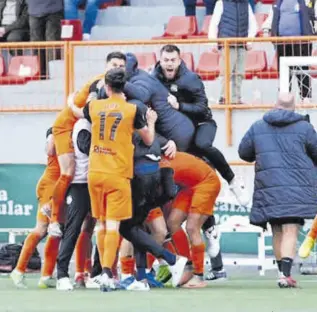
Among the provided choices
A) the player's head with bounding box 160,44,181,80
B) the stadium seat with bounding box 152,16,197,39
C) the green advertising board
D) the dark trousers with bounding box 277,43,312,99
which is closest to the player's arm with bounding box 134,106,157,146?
the player's head with bounding box 160,44,181,80

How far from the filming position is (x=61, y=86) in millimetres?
22125

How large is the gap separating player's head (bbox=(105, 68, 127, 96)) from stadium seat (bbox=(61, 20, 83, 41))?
8469mm

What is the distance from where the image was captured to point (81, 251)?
648 inches

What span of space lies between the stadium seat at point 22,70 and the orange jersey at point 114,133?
7.32m

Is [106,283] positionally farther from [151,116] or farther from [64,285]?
[151,116]

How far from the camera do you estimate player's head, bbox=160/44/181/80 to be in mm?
16203

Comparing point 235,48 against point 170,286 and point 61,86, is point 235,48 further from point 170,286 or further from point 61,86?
point 170,286

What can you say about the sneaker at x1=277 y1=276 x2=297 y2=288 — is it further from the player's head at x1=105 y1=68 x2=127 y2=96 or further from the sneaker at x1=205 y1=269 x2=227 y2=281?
the player's head at x1=105 y1=68 x2=127 y2=96

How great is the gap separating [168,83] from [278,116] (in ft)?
3.36

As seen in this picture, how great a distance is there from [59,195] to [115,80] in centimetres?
139

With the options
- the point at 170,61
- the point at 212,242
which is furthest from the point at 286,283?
the point at 170,61
